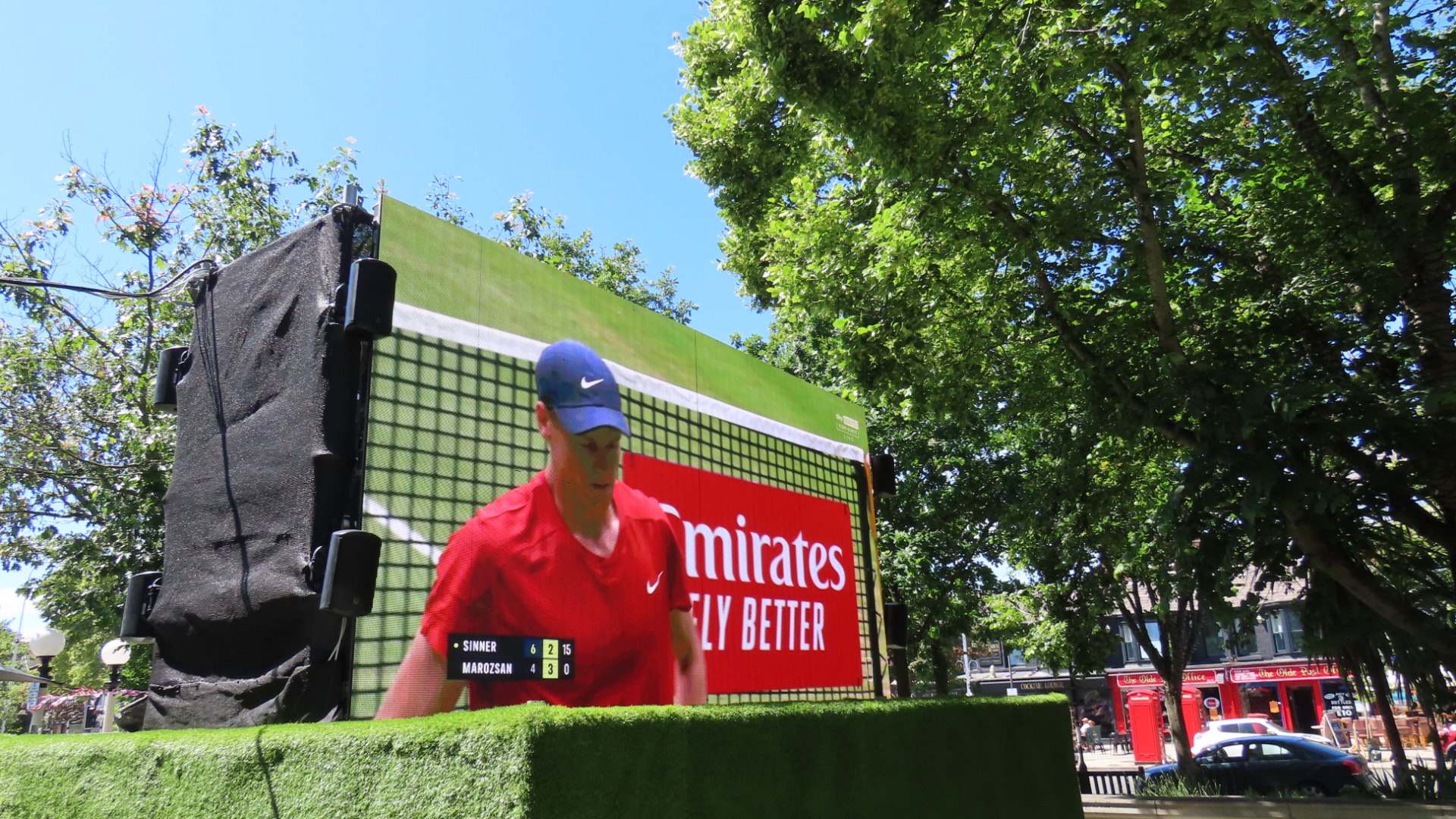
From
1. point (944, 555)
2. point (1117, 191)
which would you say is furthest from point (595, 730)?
point (944, 555)

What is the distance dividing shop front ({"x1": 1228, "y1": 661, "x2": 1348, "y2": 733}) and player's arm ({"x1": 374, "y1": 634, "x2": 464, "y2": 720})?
41546 mm

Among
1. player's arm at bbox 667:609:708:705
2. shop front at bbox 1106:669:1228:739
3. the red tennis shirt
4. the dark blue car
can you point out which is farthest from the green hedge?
shop front at bbox 1106:669:1228:739

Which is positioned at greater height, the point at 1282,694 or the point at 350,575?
the point at 350,575

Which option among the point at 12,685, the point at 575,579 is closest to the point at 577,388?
the point at 575,579

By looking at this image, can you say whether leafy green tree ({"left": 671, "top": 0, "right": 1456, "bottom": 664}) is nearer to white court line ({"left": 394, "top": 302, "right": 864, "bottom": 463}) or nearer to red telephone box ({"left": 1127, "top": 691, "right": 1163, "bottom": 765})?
white court line ({"left": 394, "top": 302, "right": 864, "bottom": 463})

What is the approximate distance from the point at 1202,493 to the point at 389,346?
25.9 feet

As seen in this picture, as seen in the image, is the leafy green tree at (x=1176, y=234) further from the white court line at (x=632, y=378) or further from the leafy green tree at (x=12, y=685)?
the leafy green tree at (x=12, y=685)

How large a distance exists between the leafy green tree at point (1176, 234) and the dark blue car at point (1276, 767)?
7358mm

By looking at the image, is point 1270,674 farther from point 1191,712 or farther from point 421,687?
point 421,687

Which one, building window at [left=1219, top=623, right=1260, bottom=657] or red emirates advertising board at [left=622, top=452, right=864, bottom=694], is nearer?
red emirates advertising board at [left=622, top=452, right=864, bottom=694]

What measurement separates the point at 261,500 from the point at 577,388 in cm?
207

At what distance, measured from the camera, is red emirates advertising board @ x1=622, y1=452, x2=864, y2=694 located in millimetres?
7121

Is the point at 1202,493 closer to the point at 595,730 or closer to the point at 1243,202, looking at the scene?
the point at 1243,202

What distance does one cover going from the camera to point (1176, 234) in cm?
1020
